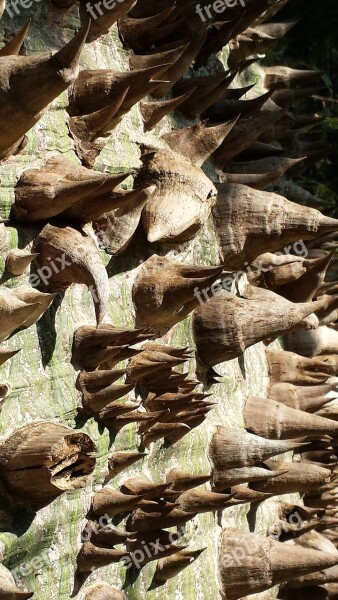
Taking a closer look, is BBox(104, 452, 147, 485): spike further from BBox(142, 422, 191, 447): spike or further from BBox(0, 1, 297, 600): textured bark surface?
BBox(142, 422, 191, 447): spike

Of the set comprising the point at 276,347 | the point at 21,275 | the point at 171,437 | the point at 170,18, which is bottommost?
the point at 276,347

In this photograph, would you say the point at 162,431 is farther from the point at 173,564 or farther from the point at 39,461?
the point at 39,461

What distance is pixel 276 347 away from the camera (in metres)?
4.85

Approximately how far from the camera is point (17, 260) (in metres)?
2.61

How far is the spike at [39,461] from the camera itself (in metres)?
2.58

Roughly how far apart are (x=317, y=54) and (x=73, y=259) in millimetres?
5284

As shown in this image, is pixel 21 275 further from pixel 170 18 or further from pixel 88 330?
pixel 170 18

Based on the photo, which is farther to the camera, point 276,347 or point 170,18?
point 276,347

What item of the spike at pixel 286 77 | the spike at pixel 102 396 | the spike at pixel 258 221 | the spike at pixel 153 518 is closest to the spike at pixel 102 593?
the spike at pixel 153 518

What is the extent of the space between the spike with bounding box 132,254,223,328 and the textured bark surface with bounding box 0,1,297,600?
0.05 metres

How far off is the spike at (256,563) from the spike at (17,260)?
1943 millimetres

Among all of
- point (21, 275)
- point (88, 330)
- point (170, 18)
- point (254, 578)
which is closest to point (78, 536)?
point (88, 330)

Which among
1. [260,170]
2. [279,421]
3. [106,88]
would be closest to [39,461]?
[106,88]

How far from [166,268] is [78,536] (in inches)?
41.6
